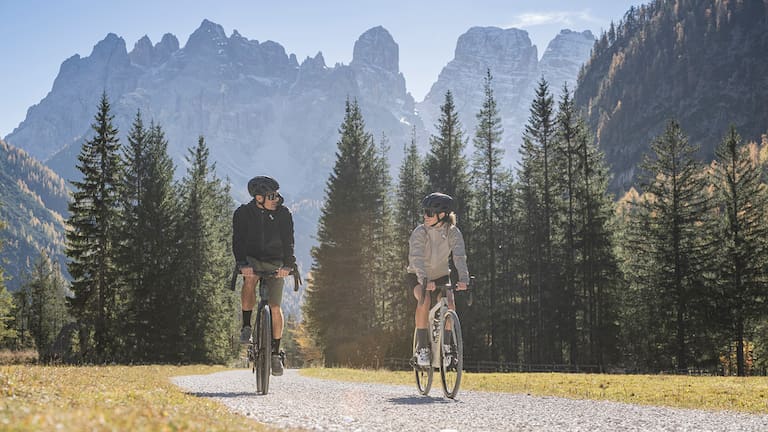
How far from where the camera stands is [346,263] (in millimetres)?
39094

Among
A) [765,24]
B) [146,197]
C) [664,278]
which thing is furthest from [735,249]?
[765,24]

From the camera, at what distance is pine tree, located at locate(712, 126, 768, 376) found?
118 ft

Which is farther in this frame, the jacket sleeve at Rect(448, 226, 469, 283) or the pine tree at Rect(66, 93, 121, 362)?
the pine tree at Rect(66, 93, 121, 362)

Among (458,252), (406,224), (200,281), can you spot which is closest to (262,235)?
(458,252)

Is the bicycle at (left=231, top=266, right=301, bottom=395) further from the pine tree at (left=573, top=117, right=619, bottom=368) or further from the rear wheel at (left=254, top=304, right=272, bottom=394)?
the pine tree at (left=573, top=117, right=619, bottom=368)

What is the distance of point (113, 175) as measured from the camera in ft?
118

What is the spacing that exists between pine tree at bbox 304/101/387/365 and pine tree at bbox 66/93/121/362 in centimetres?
1190

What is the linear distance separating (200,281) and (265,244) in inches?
1277

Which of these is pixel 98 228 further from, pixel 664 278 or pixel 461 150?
pixel 664 278

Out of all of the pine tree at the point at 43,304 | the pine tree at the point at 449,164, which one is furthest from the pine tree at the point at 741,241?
the pine tree at the point at 43,304

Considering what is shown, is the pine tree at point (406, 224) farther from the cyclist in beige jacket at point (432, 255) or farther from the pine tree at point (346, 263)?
the cyclist in beige jacket at point (432, 255)

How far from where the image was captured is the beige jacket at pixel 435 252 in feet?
30.7

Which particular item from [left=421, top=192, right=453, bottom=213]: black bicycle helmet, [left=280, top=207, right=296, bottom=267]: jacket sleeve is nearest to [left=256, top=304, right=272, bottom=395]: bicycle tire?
[left=280, top=207, right=296, bottom=267]: jacket sleeve

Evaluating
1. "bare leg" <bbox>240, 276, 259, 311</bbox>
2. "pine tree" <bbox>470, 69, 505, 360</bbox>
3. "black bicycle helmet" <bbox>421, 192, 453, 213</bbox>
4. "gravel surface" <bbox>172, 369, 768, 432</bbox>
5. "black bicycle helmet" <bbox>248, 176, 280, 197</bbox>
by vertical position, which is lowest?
"gravel surface" <bbox>172, 369, 768, 432</bbox>
